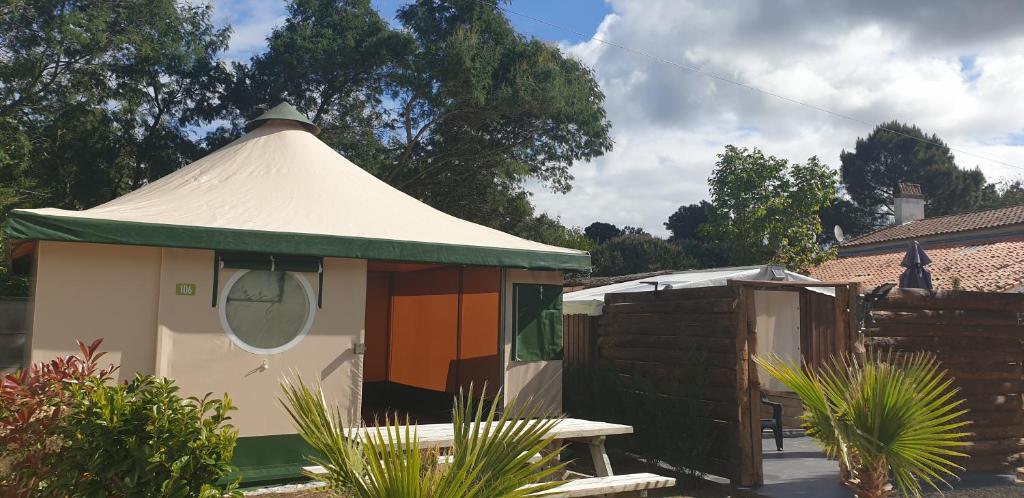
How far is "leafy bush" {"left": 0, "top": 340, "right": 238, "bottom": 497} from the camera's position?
132 inches

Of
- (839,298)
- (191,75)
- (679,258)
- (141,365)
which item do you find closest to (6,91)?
(191,75)

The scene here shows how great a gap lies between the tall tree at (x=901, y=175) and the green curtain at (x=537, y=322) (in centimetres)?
3399

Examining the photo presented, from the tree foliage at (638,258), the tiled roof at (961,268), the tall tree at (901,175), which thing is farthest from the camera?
the tall tree at (901,175)

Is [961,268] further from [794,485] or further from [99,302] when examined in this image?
[99,302]

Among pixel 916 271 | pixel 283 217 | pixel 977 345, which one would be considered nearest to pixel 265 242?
pixel 283 217

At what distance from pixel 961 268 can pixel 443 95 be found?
11760 millimetres

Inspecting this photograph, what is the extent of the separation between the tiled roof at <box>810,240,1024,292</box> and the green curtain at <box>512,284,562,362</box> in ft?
27.6

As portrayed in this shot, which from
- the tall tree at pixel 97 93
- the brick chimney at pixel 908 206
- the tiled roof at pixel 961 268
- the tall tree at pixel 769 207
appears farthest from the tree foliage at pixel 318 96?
the brick chimney at pixel 908 206

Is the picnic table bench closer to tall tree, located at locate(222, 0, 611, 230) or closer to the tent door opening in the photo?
the tent door opening

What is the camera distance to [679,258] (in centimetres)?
2948

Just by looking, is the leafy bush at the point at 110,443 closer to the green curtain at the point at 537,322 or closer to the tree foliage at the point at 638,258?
Result: the green curtain at the point at 537,322

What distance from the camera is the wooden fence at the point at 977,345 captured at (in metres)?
7.18

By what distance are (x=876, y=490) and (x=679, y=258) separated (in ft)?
82.9

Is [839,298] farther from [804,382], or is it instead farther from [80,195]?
[80,195]
